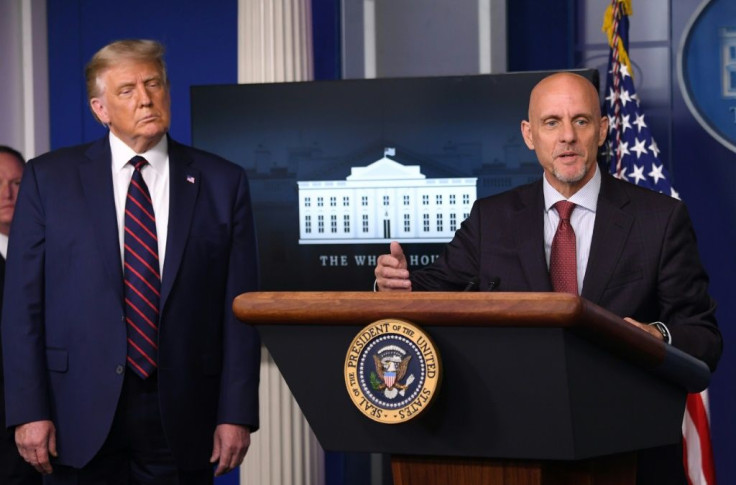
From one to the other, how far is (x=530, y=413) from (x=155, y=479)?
51.1 inches

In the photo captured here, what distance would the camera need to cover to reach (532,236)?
2143mm

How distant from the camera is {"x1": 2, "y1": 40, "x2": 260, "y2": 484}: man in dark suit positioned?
2.49 meters

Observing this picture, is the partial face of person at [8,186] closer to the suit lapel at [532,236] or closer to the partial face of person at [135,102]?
the partial face of person at [135,102]

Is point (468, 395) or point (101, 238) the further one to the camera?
point (101, 238)

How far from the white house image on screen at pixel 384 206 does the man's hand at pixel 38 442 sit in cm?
195

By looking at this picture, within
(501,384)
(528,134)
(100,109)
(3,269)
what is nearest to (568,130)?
(528,134)

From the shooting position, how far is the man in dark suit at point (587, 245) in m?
1.98

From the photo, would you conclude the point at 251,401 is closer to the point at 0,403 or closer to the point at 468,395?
the point at 0,403

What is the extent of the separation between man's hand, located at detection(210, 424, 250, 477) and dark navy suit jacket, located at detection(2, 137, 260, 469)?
0.02 meters

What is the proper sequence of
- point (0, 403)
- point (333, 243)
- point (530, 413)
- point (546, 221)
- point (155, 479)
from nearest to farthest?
point (530, 413)
point (546, 221)
point (155, 479)
point (0, 403)
point (333, 243)

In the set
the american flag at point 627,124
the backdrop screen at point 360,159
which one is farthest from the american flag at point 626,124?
the backdrop screen at point 360,159

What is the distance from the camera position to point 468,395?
1464 mm

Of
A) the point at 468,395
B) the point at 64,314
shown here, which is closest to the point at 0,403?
the point at 64,314

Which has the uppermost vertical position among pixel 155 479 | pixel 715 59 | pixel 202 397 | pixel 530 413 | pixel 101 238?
pixel 715 59
